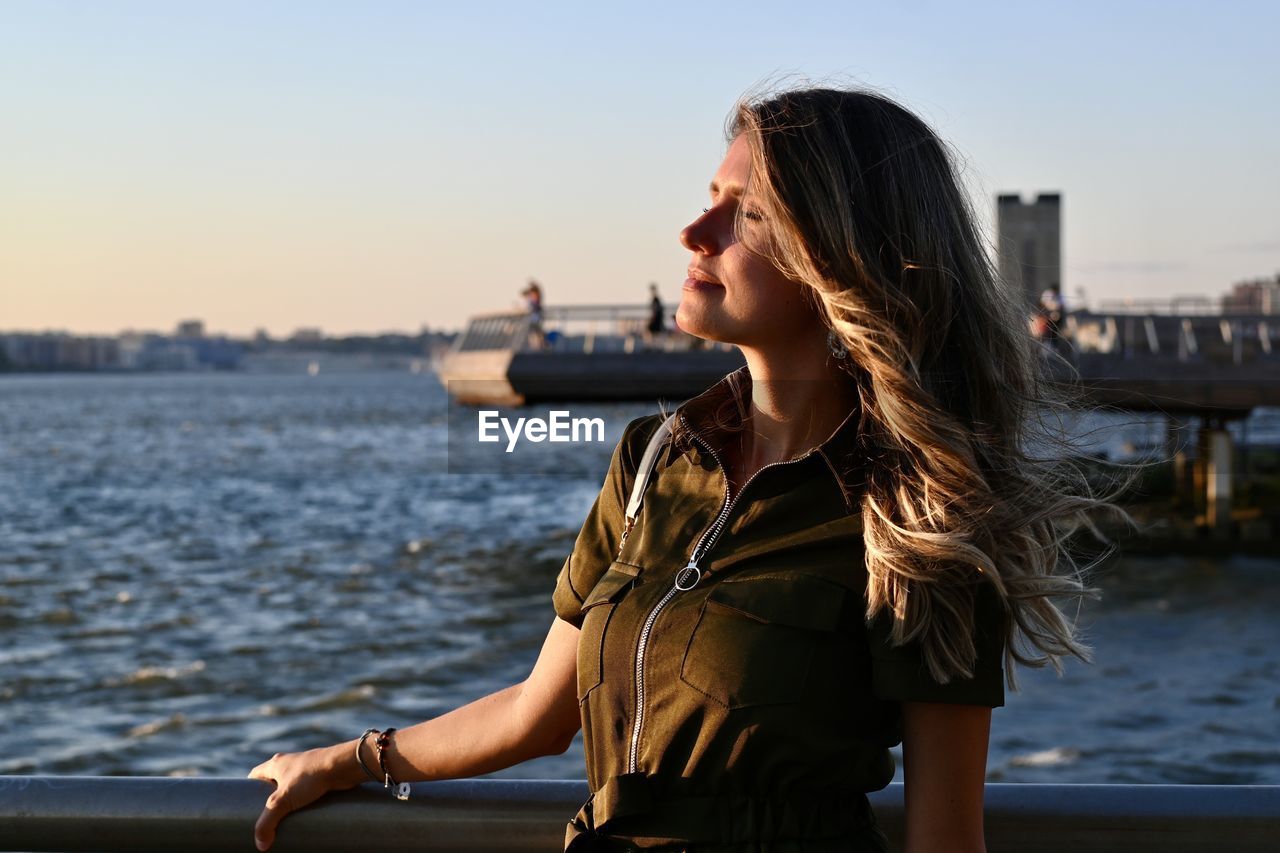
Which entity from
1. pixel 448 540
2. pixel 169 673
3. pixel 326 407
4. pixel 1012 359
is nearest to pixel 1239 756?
pixel 169 673

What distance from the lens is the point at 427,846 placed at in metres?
2.38

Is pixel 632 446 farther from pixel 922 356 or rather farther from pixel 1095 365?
pixel 1095 365

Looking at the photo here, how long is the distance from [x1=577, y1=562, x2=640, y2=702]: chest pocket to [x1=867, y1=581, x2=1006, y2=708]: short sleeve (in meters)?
0.43

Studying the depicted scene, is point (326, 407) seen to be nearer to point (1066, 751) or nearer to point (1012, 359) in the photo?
point (1066, 751)

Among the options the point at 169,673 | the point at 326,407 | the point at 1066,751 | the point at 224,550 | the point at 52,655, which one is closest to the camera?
the point at 1066,751

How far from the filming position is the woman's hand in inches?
94.0

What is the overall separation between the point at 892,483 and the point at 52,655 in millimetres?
21423

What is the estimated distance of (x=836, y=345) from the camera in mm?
2531

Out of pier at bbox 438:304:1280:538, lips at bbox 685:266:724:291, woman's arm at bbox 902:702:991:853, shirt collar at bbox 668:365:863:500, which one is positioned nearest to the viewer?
woman's arm at bbox 902:702:991:853

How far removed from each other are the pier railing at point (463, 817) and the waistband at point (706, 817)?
48 millimetres

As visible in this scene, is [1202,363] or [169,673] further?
[1202,363]

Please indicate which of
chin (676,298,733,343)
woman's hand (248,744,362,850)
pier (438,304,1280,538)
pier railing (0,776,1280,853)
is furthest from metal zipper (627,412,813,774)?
pier (438,304,1280,538)

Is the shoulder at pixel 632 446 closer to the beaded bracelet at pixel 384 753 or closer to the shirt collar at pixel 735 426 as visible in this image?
the shirt collar at pixel 735 426

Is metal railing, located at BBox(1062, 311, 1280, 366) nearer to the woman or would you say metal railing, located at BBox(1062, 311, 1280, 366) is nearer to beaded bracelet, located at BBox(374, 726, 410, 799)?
the woman
